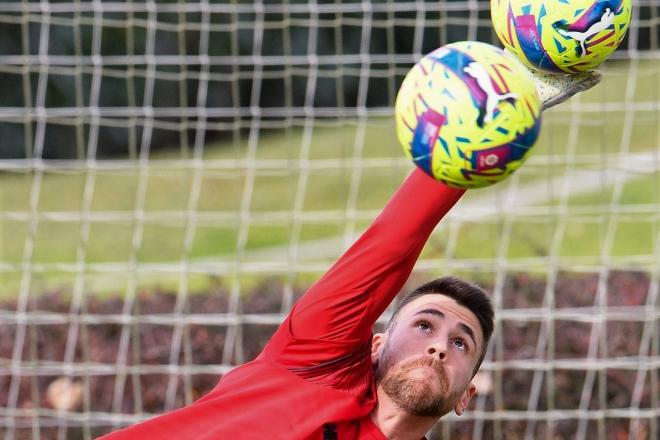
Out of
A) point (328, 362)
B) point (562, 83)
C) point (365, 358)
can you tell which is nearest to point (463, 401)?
point (365, 358)

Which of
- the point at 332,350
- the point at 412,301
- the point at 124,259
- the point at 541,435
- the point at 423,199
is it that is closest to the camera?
the point at 423,199

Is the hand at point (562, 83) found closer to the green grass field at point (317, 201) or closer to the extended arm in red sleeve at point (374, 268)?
the extended arm in red sleeve at point (374, 268)

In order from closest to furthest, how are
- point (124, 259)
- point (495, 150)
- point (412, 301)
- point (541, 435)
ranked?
point (495, 150) < point (412, 301) < point (541, 435) < point (124, 259)

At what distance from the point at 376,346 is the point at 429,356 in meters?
0.28

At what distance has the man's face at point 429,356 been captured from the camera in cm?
322

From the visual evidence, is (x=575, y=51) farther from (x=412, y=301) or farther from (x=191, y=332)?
(x=191, y=332)

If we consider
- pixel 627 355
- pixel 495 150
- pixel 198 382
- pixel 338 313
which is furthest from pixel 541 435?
pixel 495 150

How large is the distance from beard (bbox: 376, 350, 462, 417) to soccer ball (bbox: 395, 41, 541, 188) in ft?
2.21

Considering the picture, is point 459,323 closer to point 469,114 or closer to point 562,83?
point 562,83

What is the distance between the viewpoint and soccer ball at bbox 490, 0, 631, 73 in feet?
10.00

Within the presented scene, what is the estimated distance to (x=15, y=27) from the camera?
1136 cm

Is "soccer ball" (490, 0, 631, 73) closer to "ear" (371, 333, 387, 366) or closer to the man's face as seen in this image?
the man's face

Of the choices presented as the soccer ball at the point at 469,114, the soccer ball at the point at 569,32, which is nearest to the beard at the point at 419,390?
the soccer ball at the point at 469,114

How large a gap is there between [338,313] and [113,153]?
8.90 m
